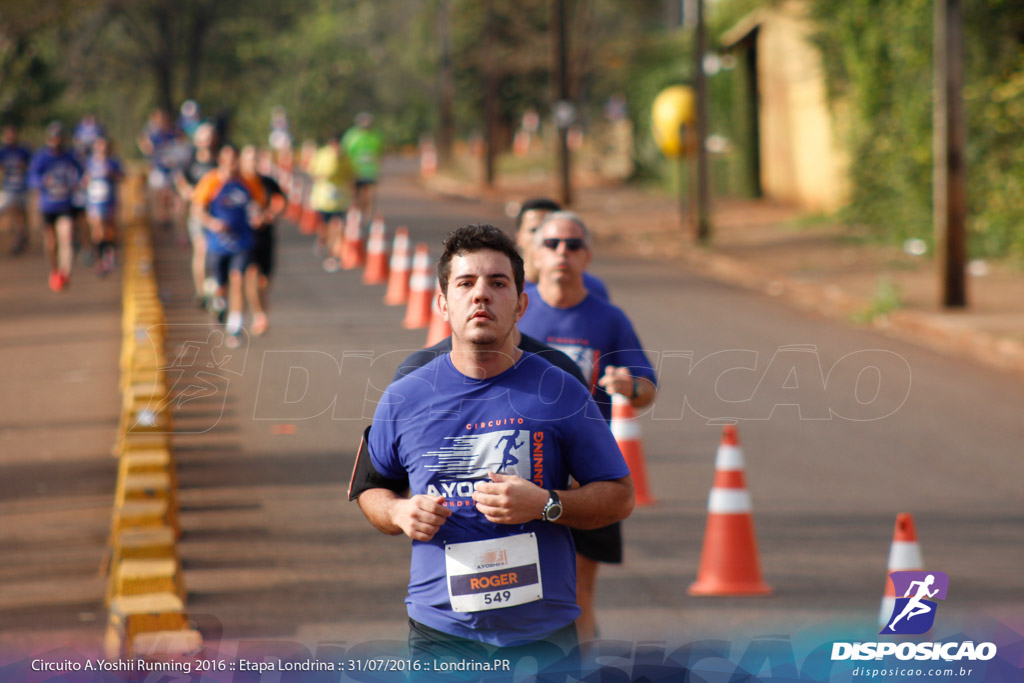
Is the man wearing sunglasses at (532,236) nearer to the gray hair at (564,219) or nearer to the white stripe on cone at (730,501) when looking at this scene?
the gray hair at (564,219)

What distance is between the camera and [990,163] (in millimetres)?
20734

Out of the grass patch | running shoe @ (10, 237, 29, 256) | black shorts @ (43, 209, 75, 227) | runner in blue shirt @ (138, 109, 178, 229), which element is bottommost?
the grass patch

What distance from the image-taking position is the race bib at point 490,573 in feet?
12.0

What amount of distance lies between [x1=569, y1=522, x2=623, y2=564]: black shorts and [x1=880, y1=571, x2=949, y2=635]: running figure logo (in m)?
1.06

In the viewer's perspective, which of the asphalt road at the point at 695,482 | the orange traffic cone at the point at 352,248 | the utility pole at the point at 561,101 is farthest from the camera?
the utility pole at the point at 561,101

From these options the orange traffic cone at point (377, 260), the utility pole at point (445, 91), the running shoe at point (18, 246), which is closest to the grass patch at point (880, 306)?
the orange traffic cone at point (377, 260)

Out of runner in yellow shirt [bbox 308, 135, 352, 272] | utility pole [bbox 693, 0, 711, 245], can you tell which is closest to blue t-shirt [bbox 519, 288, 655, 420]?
runner in yellow shirt [bbox 308, 135, 352, 272]

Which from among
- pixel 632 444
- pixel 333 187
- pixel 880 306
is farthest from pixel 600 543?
pixel 333 187

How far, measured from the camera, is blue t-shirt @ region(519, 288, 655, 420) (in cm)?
593

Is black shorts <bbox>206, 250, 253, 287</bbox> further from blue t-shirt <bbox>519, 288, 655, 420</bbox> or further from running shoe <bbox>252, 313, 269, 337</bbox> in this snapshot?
blue t-shirt <bbox>519, 288, 655, 420</bbox>

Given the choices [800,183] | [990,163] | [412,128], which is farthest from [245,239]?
[412,128]

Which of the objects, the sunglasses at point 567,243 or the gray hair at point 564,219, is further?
the gray hair at point 564,219

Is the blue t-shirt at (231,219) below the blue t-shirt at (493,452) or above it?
above

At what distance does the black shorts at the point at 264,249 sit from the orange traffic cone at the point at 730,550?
29.1 ft
